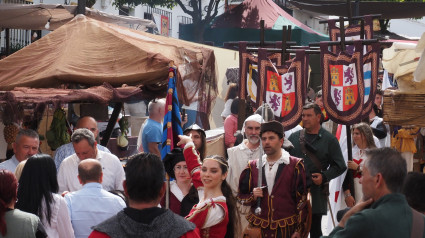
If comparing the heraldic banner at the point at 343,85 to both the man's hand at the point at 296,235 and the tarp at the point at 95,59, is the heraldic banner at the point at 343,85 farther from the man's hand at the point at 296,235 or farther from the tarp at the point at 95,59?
the man's hand at the point at 296,235

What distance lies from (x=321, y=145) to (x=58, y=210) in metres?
4.14

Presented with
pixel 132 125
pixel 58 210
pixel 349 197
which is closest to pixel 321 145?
pixel 349 197

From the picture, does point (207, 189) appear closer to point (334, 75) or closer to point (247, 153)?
point (247, 153)

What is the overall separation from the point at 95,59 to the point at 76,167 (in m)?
2.08

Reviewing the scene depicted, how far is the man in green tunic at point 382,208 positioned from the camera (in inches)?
184

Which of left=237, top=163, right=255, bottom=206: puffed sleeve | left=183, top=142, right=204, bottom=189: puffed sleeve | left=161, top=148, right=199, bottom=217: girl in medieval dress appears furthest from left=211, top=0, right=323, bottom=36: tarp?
left=183, top=142, right=204, bottom=189: puffed sleeve

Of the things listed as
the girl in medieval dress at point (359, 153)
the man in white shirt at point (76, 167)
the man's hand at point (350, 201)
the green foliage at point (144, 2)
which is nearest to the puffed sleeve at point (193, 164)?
the man in white shirt at point (76, 167)

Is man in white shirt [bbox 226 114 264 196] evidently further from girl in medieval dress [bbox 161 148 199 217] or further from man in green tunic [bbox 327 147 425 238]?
man in green tunic [bbox 327 147 425 238]

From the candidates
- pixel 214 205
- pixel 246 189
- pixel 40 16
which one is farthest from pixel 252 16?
pixel 214 205

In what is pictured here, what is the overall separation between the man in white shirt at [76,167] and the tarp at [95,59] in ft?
5.06

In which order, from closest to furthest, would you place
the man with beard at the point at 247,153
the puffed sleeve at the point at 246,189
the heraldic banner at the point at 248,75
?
the puffed sleeve at the point at 246,189 → the man with beard at the point at 247,153 → the heraldic banner at the point at 248,75

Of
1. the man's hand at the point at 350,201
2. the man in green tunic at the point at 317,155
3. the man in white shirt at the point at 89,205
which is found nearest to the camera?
the man in white shirt at the point at 89,205

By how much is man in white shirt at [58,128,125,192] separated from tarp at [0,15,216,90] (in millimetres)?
1542

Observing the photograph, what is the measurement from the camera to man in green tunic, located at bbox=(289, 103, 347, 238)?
30.8 feet
